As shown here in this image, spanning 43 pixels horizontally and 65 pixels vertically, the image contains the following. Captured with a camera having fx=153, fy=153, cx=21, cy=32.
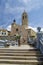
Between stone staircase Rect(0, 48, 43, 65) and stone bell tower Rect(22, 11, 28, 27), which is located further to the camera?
stone bell tower Rect(22, 11, 28, 27)

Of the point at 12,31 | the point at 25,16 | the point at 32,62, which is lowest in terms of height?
the point at 32,62

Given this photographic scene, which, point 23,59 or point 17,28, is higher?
point 17,28

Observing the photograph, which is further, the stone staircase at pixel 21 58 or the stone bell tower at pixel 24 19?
the stone bell tower at pixel 24 19

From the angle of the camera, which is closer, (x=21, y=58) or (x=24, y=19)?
(x=21, y=58)

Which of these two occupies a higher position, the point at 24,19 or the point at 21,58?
the point at 24,19

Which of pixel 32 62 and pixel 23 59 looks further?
pixel 23 59

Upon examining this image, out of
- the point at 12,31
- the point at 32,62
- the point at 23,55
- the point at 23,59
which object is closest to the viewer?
the point at 32,62

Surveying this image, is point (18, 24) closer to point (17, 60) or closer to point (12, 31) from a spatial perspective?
point (12, 31)

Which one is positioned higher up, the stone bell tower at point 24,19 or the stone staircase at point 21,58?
the stone bell tower at point 24,19

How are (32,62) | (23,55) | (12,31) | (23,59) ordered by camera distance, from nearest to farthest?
(32,62) < (23,59) < (23,55) < (12,31)

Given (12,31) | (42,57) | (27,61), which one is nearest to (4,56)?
(27,61)

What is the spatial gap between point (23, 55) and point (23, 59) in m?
0.54

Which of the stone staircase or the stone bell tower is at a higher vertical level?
the stone bell tower

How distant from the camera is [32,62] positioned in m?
7.14
